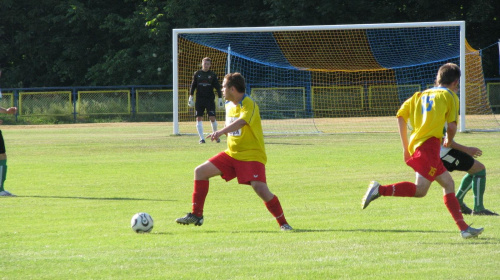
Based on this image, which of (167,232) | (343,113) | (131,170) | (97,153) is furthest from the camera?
(343,113)

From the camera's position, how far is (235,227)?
7.46m

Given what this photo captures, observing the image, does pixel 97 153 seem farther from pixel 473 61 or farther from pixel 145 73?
pixel 145 73

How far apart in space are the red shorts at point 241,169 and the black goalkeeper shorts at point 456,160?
5.70 ft

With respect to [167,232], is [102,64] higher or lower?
higher

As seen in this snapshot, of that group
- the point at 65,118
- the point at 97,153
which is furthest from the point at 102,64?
the point at 97,153

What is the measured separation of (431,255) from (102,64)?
114 ft

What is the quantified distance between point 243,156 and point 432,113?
177 centimetres

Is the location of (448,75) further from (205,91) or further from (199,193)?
(205,91)

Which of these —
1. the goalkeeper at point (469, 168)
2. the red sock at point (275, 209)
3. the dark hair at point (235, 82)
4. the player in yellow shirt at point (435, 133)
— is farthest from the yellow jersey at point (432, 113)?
the dark hair at point (235, 82)

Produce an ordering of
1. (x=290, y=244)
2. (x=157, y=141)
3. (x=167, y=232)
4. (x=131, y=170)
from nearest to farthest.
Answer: (x=290, y=244)
(x=167, y=232)
(x=131, y=170)
(x=157, y=141)

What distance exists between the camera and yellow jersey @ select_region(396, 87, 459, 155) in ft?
21.9

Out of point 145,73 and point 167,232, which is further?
point 145,73

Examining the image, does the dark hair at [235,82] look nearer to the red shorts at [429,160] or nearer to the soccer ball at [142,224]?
the soccer ball at [142,224]

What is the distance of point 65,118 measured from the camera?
3369 cm
